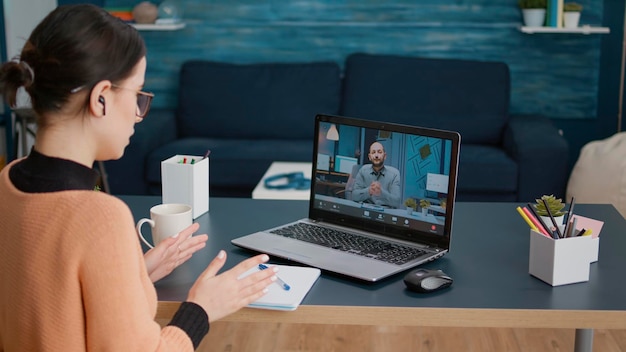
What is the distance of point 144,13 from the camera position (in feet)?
15.5

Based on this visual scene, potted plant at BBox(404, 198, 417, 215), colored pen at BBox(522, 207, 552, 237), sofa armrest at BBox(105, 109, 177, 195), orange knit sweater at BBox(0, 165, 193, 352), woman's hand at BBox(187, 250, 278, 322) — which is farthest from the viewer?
sofa armrest at BBox(105, 109, 177, 195)

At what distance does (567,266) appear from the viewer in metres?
1.67

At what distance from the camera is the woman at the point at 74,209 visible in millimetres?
1255

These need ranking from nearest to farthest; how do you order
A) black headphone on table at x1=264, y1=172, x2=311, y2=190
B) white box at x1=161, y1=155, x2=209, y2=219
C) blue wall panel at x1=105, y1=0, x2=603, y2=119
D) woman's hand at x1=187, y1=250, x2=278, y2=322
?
1. woman's hand at x1=187, y1=250, x2=278, y2=322
2. white box at x1=161, y1=155, x2=209, y2=219
3. black headphone on table at x1=264, y1=172, x2=311, y2=190
4. blue wall panel at x1=105, y1=0, x2=603, y2=119

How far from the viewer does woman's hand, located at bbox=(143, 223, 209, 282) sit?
1698 millimetres

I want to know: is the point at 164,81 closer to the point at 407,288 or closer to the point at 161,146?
the point at 161,146

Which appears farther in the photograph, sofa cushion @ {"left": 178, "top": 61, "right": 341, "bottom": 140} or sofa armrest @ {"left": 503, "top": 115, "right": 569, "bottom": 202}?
sofa cushion @ {"left": 178, "top": 61, "right": 341, "bottom": 140}

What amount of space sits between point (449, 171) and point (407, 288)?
288 mm

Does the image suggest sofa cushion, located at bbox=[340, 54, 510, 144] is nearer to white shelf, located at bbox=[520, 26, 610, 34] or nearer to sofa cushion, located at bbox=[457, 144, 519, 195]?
white shelf, located at bbox=[520, 26, 610, 34]

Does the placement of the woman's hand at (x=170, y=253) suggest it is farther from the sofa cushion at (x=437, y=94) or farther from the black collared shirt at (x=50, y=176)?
the sofa cushion at (x=437, y=94)

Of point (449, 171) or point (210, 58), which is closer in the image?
point (449, 171)

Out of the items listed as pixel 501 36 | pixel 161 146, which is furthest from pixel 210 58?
pixel 501 36

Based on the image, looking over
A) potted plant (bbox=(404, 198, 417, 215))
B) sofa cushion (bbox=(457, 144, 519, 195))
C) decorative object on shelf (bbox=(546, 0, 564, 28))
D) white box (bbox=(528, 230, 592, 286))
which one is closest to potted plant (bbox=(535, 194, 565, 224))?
white box (bbox=(528, 230, 592, 286))

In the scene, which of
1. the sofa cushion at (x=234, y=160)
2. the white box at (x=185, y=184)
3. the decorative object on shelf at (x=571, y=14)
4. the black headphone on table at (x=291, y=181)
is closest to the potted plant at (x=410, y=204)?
the white box at (x=185, y=184)
